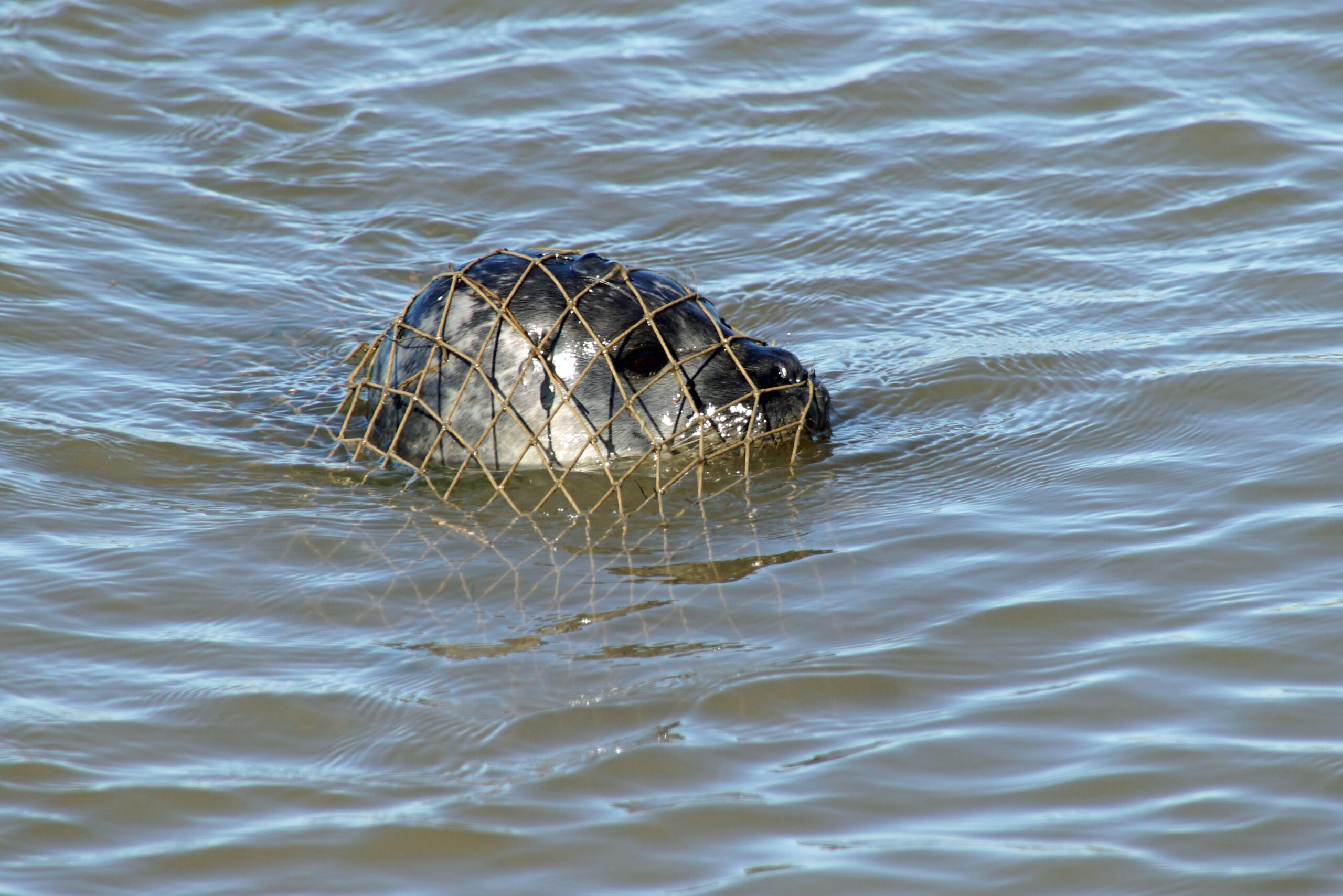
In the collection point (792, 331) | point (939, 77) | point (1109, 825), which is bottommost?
point (1109, 825)

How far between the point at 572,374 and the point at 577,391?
0.06m

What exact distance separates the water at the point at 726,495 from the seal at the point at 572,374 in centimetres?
27

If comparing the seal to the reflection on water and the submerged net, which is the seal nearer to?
the submerged net

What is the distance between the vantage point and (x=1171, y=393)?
5.96m

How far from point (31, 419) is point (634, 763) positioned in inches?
139

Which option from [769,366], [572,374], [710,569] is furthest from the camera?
[769,366]

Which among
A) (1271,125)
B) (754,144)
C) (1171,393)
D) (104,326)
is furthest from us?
(754,144)

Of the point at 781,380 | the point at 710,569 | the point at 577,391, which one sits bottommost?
the point at 710,569

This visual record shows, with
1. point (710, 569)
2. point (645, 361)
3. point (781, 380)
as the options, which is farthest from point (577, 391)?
point (710, 569)

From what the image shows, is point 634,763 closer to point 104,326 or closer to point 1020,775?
point 1020,775

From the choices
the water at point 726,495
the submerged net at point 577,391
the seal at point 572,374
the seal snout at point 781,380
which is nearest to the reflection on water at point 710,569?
the water at point 726,495

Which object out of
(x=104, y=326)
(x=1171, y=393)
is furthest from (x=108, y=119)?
(x=1171, y=393)

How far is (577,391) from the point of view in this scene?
17.5 ft

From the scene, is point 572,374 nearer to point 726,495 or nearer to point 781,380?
point 726,495
